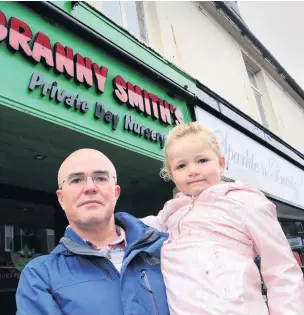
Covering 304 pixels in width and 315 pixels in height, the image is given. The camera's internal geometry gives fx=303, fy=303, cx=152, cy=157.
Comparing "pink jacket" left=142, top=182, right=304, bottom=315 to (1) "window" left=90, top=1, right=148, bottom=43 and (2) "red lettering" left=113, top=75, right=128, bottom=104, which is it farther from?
(1) "window" left=90, top=1, right=148, bottom=43

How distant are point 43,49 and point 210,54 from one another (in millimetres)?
4610

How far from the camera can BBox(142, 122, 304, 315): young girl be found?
1.31 m

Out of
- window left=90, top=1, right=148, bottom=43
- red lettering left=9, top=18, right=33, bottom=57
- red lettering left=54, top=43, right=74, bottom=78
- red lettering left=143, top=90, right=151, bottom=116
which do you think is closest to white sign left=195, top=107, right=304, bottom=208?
red lettering left=143, top=90, right=151, bottom=116

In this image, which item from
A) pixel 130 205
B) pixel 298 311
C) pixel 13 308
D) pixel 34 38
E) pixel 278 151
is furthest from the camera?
pixel 278 151

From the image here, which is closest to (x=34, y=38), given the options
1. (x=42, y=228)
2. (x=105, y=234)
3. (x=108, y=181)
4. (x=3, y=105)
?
(x=3, y=105)

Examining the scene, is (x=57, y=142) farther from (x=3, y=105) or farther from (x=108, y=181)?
(x=108, y=181)

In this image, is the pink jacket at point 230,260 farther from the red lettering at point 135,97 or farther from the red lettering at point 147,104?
the red lettering at point 147,104

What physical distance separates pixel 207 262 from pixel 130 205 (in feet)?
12.8

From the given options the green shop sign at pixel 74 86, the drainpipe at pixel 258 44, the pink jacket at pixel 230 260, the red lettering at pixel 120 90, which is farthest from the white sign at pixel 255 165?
the drainpipe at pixel 258 44

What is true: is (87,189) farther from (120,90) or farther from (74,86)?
(120,90)

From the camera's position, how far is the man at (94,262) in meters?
1.24

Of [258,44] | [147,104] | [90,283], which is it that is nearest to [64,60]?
[147,104]

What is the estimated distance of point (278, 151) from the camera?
718 centimetres

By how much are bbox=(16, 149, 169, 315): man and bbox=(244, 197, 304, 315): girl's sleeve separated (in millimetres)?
479
